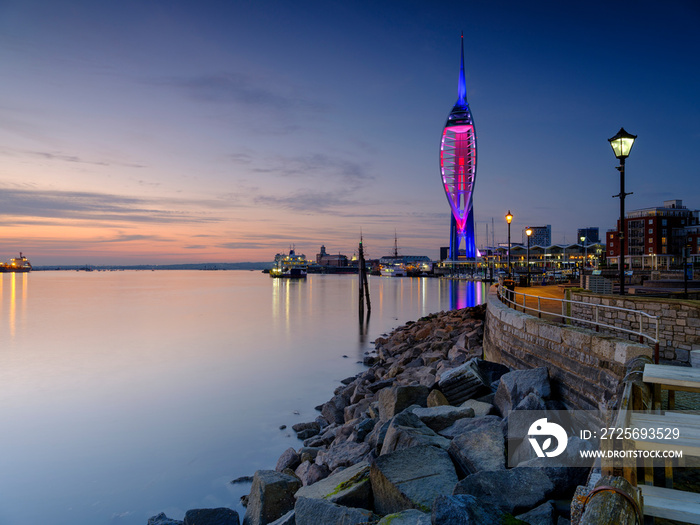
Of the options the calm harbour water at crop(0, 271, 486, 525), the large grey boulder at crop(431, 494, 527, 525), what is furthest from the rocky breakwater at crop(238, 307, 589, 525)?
the calm harbour water at crop(0, 271, 486, 525)

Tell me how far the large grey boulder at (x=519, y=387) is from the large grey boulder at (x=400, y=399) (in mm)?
1428

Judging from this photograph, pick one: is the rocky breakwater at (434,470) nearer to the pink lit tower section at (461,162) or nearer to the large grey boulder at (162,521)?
the large grey boulder at (162,521)

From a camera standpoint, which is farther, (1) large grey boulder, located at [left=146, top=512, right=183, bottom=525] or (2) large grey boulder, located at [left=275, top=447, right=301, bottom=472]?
(2) large grey boulder, located at [left=275, top=447, right=301, bottom=472]

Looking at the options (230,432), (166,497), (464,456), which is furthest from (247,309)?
(464,456)

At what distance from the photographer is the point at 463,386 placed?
312 inches

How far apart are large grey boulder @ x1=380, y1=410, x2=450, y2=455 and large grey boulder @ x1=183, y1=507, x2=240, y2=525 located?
2276mm

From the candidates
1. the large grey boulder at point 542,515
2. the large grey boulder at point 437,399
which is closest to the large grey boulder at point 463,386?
the large grey boulder at point 437,399

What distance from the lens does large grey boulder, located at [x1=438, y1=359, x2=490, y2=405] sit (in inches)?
309

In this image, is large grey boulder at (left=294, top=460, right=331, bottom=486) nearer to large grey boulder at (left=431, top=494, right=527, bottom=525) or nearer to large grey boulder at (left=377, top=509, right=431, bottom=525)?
large grey boulder at (left=377, top=509, right=431, bottom=525)

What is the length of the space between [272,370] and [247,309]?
88.6ft

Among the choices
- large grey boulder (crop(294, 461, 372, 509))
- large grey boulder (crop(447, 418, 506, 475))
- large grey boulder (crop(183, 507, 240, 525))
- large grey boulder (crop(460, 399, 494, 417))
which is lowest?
large grey boulder (crop(183, 507, 240, 525))

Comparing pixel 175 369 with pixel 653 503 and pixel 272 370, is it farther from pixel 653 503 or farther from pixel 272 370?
pixel 653 503

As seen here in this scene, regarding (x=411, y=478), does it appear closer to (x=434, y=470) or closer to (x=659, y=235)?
(x=434, y=470)

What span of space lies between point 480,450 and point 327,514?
1.96 m
